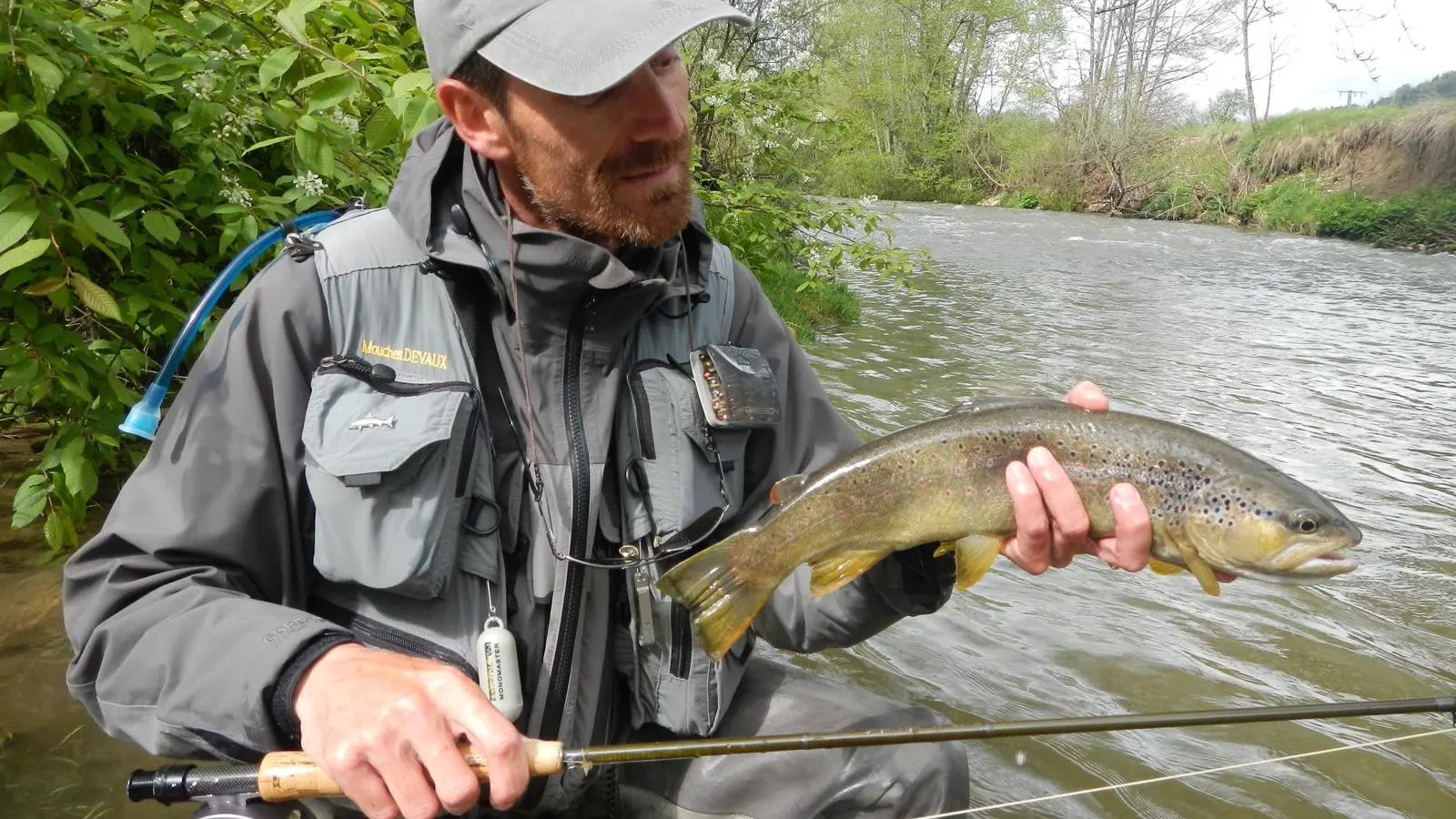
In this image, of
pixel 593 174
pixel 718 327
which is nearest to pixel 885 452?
pixel 718 327

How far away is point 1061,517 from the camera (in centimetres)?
205

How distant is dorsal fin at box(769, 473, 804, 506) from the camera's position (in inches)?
86.4

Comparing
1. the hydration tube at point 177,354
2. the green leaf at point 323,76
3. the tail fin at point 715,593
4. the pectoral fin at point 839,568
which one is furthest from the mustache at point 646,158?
the green leaf at point 323,76

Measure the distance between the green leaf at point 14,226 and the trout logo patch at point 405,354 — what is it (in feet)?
3.72

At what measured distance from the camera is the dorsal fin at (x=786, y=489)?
86.4 inches

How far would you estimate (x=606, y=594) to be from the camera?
7.47 ft

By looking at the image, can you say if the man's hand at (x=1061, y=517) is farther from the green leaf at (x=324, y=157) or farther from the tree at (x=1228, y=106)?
the tree at (x=1228, y=106)

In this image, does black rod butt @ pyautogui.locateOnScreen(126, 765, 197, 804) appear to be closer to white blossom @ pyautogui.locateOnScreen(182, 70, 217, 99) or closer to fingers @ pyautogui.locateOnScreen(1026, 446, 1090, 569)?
fingers @ pyautogui.locateOnScreen(1026, 446, 1090, 569)

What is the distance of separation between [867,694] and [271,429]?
5.63ft

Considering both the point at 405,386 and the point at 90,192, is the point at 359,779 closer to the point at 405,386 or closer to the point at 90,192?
the point at 405,386

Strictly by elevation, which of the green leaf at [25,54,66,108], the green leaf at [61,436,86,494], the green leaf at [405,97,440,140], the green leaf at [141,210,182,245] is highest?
the green leaf at [25,54,66,108]

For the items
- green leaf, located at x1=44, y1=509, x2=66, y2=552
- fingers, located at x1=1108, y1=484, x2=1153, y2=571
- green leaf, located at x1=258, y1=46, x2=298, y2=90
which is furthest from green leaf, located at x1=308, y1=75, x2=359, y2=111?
fingers, located at x1=1108, y1=484, x2=1153, y2=571

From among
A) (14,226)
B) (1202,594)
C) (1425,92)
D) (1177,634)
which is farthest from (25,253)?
(1425,92)

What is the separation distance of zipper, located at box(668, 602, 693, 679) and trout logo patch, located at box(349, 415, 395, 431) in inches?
31.3
